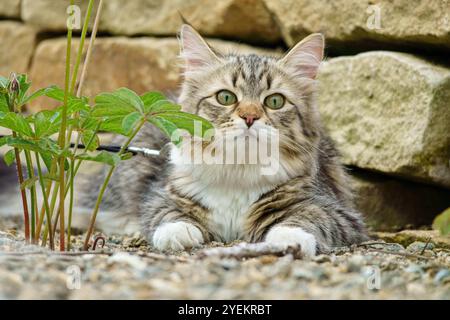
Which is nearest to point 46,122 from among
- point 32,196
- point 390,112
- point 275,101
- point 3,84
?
point 3,84

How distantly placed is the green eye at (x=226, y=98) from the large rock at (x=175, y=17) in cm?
146

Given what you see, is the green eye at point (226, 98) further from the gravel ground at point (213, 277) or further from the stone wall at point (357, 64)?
the stone wall at point (357, 64)

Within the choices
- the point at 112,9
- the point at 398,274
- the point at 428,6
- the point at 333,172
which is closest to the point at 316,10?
the point at 428,6

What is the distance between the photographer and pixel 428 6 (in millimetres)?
3254

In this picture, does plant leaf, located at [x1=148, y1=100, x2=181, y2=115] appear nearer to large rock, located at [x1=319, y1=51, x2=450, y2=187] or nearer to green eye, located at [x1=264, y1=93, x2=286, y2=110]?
green eye, located at [x1=264, y1=93, x2=286, y2=110]

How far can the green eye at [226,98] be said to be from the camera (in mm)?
2902

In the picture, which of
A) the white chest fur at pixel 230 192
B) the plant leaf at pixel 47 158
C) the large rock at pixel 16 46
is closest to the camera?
the plant leaf at pixel 47 158

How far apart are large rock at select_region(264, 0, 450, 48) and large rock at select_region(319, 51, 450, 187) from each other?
0.13 m

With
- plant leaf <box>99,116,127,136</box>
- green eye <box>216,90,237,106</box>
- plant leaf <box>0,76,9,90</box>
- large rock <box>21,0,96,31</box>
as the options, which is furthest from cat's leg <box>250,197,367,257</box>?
large rock <box>21,0,96,31</box>

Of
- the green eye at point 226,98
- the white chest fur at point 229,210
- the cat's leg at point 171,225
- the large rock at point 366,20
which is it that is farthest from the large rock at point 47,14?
the white chest fur at point 229,210

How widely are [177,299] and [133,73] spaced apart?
3.21 metres

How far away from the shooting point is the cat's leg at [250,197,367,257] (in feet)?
8.54

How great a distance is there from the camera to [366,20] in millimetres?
3551
